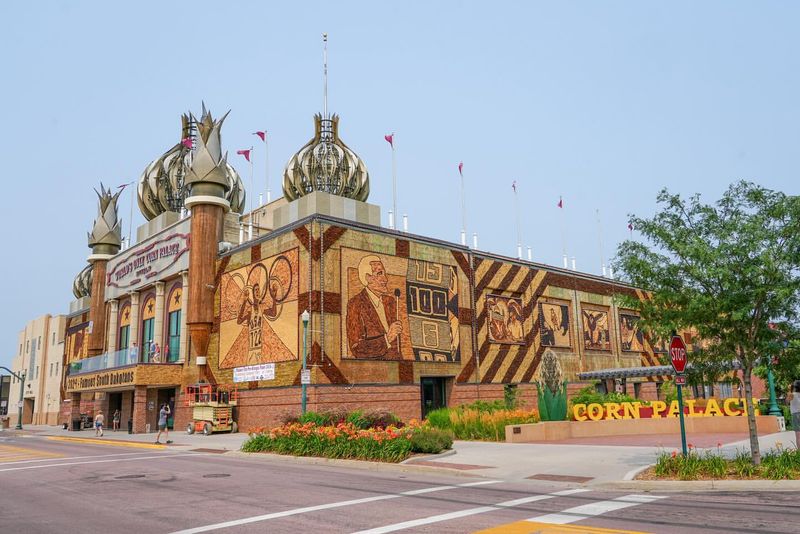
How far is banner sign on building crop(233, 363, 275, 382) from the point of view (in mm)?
35750

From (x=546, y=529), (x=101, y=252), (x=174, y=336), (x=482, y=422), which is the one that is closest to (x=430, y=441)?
(x=482, y=422)

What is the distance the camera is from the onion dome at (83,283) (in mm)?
69250

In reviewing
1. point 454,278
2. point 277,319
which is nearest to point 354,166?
point 454,278

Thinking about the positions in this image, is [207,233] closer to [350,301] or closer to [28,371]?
[350,301]

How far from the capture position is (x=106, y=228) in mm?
57000

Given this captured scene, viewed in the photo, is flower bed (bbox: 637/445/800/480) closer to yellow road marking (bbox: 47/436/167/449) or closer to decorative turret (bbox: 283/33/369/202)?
yellow road marking (bbox: 47/436/167/449)

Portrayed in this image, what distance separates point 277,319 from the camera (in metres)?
35.9

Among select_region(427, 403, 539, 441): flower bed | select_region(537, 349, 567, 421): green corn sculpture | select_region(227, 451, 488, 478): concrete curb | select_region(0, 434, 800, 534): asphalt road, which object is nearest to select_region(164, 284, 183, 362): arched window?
select_region(227, 451, 488, 478): concrete curb

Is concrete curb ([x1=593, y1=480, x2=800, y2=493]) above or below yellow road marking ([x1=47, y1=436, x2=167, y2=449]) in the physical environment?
above

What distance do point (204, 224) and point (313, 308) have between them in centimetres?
1248

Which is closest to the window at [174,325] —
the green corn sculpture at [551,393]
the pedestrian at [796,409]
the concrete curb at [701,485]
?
the green corn sculpture at [551,393]

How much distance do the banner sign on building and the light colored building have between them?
4057cm

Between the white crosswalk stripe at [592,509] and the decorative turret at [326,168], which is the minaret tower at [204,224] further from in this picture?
the white crosswalk stripe at [592,509]

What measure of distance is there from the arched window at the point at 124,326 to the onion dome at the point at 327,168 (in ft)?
56.3
